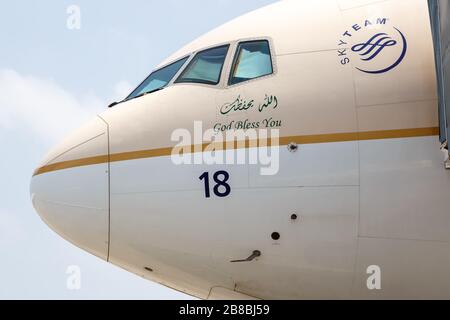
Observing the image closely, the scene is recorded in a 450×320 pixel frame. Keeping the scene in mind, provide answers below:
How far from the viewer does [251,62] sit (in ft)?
27.6

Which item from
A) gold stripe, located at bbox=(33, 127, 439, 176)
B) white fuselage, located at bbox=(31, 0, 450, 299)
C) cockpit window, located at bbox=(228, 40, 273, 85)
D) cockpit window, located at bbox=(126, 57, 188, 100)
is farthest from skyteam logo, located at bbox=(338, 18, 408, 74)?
cockpit window, located at bbox=(126, 57, 188, 100)

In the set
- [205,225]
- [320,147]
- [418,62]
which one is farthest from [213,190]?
[418,62]

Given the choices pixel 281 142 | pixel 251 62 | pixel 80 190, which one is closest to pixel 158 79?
pixel 251 62

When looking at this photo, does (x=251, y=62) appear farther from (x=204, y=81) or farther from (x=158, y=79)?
(x=158, y=79)

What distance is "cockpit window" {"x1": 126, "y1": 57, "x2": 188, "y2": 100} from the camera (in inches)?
356

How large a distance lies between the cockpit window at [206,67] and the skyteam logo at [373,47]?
5.16ft

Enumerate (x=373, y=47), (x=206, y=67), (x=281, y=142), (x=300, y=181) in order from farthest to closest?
(x=206, y=67), (x=373, y=47), (x=281, y=142), (x=300, y=181)

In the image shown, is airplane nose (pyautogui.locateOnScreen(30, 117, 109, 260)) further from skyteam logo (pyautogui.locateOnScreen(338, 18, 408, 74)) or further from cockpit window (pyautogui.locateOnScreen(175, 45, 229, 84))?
skyteam logo (pyautogui.locateOnScreen(338, 18, 408, 74))

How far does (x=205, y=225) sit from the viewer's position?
773 cm

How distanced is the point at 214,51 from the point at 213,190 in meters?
2.09

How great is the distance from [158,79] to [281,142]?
2.45 meters

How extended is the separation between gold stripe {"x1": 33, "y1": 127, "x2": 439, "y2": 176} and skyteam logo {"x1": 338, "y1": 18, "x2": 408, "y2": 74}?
2.57ft

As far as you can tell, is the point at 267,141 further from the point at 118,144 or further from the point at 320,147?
the point at 118,144
